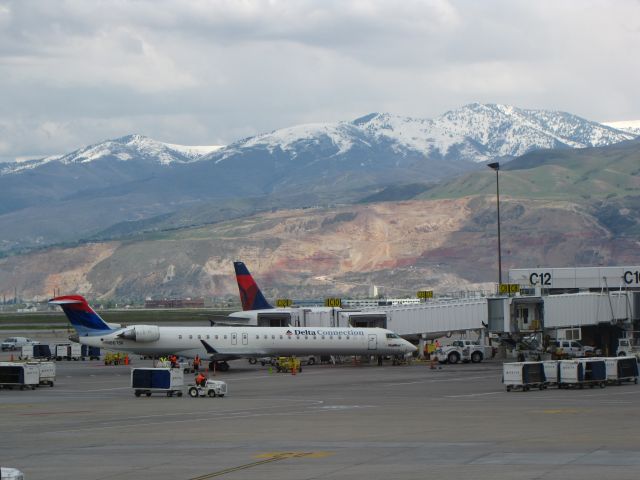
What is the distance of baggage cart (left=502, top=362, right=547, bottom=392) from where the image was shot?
61.3 m

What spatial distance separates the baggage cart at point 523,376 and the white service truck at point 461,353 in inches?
1131

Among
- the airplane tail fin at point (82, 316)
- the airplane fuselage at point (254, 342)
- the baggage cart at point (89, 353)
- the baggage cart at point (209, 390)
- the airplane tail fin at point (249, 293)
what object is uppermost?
the airplane tail fin at point (249, 293)

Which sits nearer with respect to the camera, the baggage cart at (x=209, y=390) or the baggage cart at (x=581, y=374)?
the baggage cart at (x=209, y=390)

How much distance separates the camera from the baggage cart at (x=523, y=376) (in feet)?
201

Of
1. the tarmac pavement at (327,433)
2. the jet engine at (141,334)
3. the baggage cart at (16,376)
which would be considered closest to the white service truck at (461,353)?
the jet engine at (141,334)

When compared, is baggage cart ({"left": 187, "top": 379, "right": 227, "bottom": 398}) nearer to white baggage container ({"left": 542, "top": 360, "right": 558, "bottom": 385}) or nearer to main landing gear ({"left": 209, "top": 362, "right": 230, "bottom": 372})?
white baggage container ({"left": 542, "top": 360, "right": 558, "bottom": 385})

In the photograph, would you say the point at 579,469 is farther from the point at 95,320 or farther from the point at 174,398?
the point at 95,320

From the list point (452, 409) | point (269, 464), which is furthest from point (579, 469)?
point (452, 409)

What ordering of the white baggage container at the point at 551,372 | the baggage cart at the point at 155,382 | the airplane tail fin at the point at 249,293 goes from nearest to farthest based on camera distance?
the baggage cart at the point at 155,382
the white baggage container at the point at 551,372
the airplane tail fin at the point at 249,293

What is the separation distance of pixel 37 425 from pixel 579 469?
75.5 ft

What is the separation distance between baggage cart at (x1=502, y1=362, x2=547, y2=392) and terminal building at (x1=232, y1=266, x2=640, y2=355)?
A: 1175 inches

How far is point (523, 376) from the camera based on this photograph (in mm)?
Answer: 61250

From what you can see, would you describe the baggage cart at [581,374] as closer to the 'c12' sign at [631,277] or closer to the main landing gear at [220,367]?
the main landing gear at [220,367]

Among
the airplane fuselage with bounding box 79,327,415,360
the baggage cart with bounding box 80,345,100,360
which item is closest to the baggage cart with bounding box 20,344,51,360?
the baggage cart with bounding box 80,345,100,360
